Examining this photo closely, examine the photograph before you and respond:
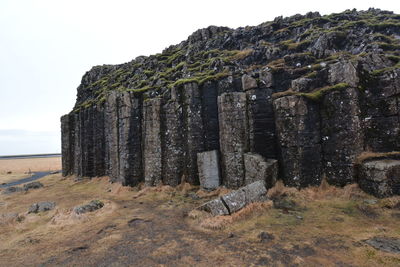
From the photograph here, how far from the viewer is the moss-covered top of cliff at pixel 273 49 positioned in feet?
56.7

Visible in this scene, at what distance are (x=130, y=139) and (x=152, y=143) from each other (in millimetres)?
2483

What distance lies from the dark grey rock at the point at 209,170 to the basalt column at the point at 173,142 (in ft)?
6.33

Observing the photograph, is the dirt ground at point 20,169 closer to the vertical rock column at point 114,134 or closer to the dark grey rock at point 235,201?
the vertical rock column at point 114,134

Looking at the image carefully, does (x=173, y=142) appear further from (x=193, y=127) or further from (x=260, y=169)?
(x=260, y=169)

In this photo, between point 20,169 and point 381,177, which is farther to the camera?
point 20,169

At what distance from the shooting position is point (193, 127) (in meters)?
15.5

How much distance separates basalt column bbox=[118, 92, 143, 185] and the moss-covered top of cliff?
1.31 meters

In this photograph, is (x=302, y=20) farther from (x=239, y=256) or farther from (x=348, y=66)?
(x=239, y=256)

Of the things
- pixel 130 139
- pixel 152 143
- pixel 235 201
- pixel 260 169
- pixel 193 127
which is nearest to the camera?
pixel 235 201

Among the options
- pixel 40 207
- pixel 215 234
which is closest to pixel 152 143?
pixel 40 207

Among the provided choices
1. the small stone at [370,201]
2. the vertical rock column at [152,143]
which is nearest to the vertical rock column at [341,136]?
the small stone at [370,201]

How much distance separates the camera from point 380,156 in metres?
10.3

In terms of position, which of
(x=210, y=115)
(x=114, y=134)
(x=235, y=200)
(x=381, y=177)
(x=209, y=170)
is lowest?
(x=235, y=200)

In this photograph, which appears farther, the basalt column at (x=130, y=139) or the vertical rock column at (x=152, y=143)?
the basalt column at (x=130, y=139)
